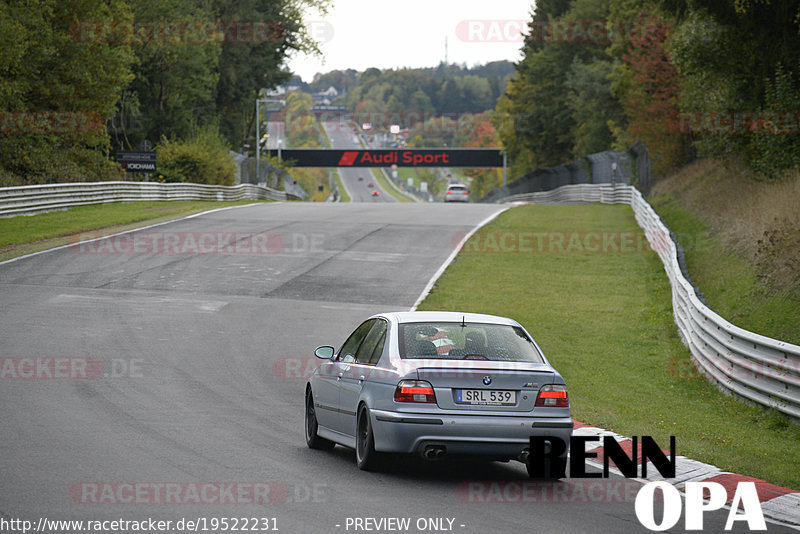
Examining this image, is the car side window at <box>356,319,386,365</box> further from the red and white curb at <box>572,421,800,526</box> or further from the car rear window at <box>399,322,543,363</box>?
the red and white curb at <box>572,421,800,526</box>

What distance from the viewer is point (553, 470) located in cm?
848

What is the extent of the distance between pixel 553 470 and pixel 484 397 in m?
0.83

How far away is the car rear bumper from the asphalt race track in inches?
11.9

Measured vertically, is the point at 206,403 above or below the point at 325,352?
below

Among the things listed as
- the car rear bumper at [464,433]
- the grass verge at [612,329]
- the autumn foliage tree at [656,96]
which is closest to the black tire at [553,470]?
the car rear bumper at [464,433]

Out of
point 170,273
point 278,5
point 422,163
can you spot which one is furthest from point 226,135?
point 170,273

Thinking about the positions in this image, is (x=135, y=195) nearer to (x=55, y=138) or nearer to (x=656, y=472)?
(x=55, y=138)

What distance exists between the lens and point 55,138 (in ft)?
156

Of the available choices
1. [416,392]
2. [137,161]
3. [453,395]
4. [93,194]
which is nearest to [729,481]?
[453,395]

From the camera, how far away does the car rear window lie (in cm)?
881

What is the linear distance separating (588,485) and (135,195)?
3996 cm

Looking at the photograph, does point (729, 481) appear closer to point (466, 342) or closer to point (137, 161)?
point (466, 342)

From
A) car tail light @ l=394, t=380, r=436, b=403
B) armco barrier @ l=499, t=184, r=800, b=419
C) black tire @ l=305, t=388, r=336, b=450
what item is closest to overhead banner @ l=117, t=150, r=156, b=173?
armco barrier @ l=499, t=184, r=800, b=419

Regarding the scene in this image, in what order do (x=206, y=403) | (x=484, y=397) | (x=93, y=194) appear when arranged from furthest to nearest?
(x=93, y=194)
(x=206, y=403)
(x=484, y=397)
